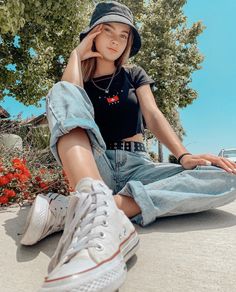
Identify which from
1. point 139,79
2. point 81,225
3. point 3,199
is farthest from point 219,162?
point 3,199

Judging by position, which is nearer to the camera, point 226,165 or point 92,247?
point 92,247

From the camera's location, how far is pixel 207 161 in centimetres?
211

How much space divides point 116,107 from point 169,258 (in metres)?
1.24

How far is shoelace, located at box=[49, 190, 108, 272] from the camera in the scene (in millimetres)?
1250

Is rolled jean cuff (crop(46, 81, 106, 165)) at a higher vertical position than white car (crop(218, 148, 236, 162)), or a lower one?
higher

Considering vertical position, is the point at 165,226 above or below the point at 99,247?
below

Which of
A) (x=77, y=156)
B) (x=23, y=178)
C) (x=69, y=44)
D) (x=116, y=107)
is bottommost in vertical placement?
(x=23, y=178)

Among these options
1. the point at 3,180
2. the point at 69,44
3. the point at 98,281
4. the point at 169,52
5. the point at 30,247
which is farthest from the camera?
the point at 169,52

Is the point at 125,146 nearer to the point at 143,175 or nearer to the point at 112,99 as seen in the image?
the point at 143,175

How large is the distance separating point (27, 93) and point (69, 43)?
2.43 metres

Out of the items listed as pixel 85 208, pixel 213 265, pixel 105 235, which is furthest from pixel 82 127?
pixel 213 265

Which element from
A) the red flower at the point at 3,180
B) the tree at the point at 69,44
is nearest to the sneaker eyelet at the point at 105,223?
the red flower at the point at 3,180

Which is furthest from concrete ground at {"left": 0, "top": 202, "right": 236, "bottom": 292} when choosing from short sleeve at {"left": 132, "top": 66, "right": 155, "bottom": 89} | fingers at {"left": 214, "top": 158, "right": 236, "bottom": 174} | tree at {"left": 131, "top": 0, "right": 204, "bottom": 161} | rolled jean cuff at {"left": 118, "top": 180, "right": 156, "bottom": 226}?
tree at {"left": 131, "top": 0, "right": 204, "bottom": 161}

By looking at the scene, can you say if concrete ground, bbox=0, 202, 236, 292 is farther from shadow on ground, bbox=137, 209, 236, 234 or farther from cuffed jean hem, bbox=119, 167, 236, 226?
cuffed jean hem, bbox=119, 167, 236, 226
